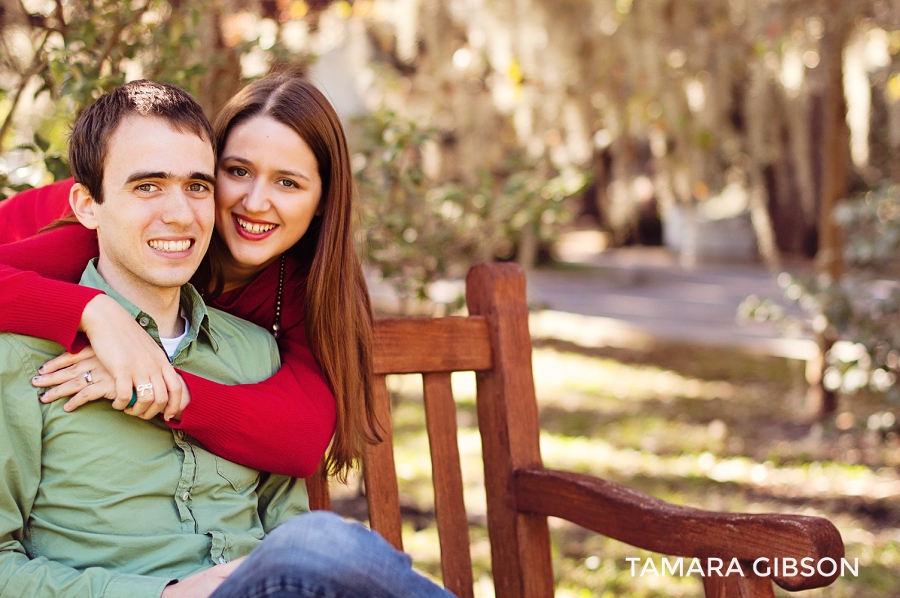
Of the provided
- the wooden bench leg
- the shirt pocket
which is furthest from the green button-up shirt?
the wooden bench leg

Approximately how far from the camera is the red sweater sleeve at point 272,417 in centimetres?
151

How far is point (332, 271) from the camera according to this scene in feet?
5.85

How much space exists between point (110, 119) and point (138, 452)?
0.55m

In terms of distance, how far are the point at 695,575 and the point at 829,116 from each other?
278 centimetres

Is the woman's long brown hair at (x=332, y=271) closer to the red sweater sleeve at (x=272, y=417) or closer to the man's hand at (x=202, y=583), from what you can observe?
the red sweater sleeve at (x=272, y=417)

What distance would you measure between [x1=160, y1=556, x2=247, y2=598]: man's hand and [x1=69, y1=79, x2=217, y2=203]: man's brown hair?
0.64 m

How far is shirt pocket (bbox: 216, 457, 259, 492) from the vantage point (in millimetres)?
1593

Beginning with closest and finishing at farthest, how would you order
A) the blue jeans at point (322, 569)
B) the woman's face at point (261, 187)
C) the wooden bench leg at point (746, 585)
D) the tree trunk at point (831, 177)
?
the blue jeans at point (322, 569) → the wooden bench leg at point (746, 585) → the woman's face at point (261, 187) → the tree trunk at point (831, 177)

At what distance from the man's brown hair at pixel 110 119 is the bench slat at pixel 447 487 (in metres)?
0.73

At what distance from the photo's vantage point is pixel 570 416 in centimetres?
556

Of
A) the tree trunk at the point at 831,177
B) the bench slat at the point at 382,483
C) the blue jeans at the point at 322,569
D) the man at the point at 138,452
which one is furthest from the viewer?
the tree trunk at the point at 831,177

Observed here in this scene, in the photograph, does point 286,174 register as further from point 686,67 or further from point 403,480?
point 686,67

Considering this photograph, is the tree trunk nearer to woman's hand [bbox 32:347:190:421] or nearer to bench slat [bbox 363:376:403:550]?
bench slat [bbox 363:376:403:550]

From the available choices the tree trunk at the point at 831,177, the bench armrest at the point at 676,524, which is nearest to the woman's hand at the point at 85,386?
the bench armrest at the point at 676,524
